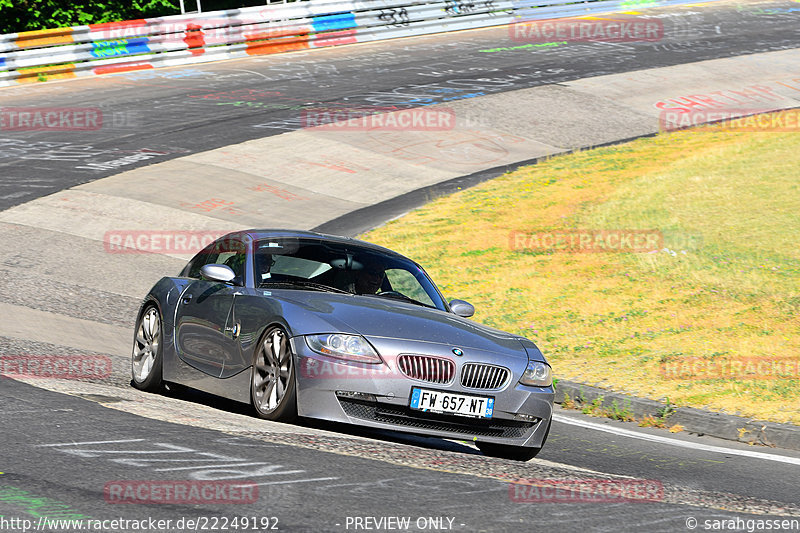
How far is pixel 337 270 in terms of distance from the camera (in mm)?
8352

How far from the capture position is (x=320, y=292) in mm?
7934

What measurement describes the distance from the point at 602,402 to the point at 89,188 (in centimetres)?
1193

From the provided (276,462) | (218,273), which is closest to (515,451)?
(276,462)

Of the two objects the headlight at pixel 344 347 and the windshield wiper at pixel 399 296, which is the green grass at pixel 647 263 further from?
the headlight at pixel 344 347

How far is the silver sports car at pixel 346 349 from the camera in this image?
698 centimetres

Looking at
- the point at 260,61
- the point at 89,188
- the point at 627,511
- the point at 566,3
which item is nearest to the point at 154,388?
the point at 627,511

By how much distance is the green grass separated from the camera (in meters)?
10.7

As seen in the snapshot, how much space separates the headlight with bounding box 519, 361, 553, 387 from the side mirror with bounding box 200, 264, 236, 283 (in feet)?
7.52

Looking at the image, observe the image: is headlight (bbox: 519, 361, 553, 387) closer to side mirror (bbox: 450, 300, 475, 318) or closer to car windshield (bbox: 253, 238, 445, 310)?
side mirror (bbox: 450, 300, 475, 318)

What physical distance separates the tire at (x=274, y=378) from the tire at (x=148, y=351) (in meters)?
1.61

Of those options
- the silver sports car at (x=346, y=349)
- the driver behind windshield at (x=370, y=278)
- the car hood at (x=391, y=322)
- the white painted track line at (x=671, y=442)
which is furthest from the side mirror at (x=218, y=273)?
the white painted track line at (x=671, y=442)

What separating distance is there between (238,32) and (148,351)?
24.4 metres

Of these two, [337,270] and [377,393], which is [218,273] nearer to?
[337,270]

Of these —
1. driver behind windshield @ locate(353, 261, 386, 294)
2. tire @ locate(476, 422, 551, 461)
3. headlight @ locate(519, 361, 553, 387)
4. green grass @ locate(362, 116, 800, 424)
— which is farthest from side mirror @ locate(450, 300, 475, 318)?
green grass @ locate(362, 116, 800, 424)
